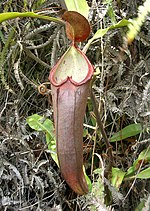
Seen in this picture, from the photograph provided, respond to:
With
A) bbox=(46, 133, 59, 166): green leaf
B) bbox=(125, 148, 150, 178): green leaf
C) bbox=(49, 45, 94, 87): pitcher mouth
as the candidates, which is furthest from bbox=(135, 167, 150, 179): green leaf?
bbox=(49, 45, 94, 87): pitcher mouth

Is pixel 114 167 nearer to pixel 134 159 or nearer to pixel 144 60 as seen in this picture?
pixel 134 159

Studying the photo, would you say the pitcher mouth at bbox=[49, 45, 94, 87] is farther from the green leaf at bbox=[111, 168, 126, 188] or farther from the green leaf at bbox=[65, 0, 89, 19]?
the green leaf at bbox=[111, 168, 126, 188]

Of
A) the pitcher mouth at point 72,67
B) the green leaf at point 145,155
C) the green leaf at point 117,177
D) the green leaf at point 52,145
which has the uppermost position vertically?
the pitcher mouth at point 72,67

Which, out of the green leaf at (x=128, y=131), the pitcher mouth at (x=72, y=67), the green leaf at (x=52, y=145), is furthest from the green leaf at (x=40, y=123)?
the pitcher mouth at (x=72, y=67)

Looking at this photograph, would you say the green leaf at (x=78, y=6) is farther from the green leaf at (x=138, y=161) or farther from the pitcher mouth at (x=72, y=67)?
the green leaf at (x=138, y=161)

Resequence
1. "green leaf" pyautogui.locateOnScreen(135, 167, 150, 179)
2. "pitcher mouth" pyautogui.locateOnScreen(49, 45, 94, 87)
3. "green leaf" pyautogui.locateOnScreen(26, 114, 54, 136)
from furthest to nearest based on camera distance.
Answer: "green leaf" pyautogui.locateOnScreen(26, 114, 54, 136), "green leaf" pyautogui.locateOnScreen(135, 167, 150, 179), "pitcher mouth" pyautogui.locateOnScreen(49, 45, 94, 87)

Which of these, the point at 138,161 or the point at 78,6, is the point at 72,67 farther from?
the point at 138,161
